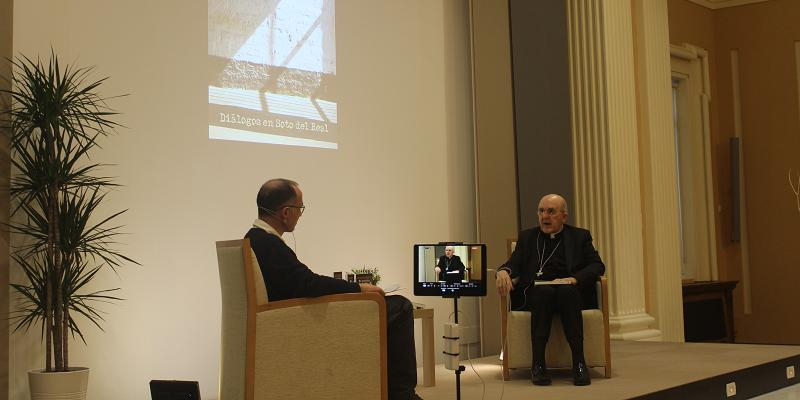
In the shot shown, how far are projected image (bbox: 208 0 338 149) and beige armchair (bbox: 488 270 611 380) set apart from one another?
1.93 meters

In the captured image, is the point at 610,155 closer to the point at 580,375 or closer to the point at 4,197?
the point at 580,375

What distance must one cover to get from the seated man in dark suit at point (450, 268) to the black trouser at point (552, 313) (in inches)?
26.5

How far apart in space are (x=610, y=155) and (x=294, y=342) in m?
3.66

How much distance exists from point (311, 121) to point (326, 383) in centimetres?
278

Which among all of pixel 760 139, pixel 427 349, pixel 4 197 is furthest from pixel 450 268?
pixel 760 139

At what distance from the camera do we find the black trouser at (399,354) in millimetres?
3438

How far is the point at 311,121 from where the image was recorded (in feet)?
18.9

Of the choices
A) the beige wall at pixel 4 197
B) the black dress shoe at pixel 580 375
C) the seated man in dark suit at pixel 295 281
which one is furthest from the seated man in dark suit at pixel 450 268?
the beige wall at pixel 4 197

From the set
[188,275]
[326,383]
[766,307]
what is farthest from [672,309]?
[326,383]

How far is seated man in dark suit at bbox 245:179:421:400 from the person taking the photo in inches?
131

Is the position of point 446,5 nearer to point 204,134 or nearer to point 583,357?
point 204,134

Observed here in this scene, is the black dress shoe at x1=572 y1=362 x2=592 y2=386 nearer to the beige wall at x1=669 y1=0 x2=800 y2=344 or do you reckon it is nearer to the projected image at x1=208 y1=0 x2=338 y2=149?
the projected image at x1=208 y1=0 x2=338 y2=149

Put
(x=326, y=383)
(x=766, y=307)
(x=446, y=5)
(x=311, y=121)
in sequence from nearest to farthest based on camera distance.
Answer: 1. (x=326, y=383)
2. (x=311, y=121)
3. (x=446, y=5)
4. (x=766, y=307)

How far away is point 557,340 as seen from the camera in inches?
182
